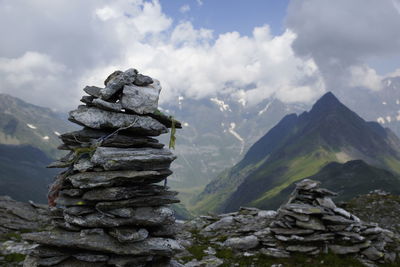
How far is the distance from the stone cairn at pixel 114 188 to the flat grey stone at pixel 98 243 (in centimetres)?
5

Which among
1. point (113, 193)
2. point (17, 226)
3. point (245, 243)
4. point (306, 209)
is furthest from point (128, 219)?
point (17, 226)

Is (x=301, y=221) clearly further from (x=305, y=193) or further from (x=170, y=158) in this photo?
(x=170, y=158)

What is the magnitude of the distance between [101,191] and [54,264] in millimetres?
4532

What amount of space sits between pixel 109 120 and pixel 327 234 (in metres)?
20.0

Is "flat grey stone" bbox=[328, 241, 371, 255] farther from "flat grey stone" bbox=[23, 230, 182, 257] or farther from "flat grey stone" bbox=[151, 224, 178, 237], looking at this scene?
"flat grey stone" bbox=[23, 230, 182, 257]

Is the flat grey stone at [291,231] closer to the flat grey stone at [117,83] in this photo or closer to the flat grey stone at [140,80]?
the flat grey stone at [140,80]

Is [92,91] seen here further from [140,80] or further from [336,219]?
[336,219]

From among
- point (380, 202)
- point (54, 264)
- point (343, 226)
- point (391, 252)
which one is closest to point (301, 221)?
point (343, 226)

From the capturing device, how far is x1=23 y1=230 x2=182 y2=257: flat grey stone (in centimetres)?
1608

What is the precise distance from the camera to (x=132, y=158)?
56.9 ft

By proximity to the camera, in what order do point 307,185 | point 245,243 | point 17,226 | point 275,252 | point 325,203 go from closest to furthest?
point 275,252 → point 245,243 → point 325,203 → point 307,185 → point 17,226

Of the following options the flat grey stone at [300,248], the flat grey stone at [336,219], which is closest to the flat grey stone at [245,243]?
the flat grey stone at [300,248]

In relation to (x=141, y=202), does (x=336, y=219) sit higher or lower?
higher

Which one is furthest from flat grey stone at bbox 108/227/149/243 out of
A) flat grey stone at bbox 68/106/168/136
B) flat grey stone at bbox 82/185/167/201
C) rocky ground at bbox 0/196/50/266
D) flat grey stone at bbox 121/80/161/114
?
rocky ground at bbox 0/196/50/266
